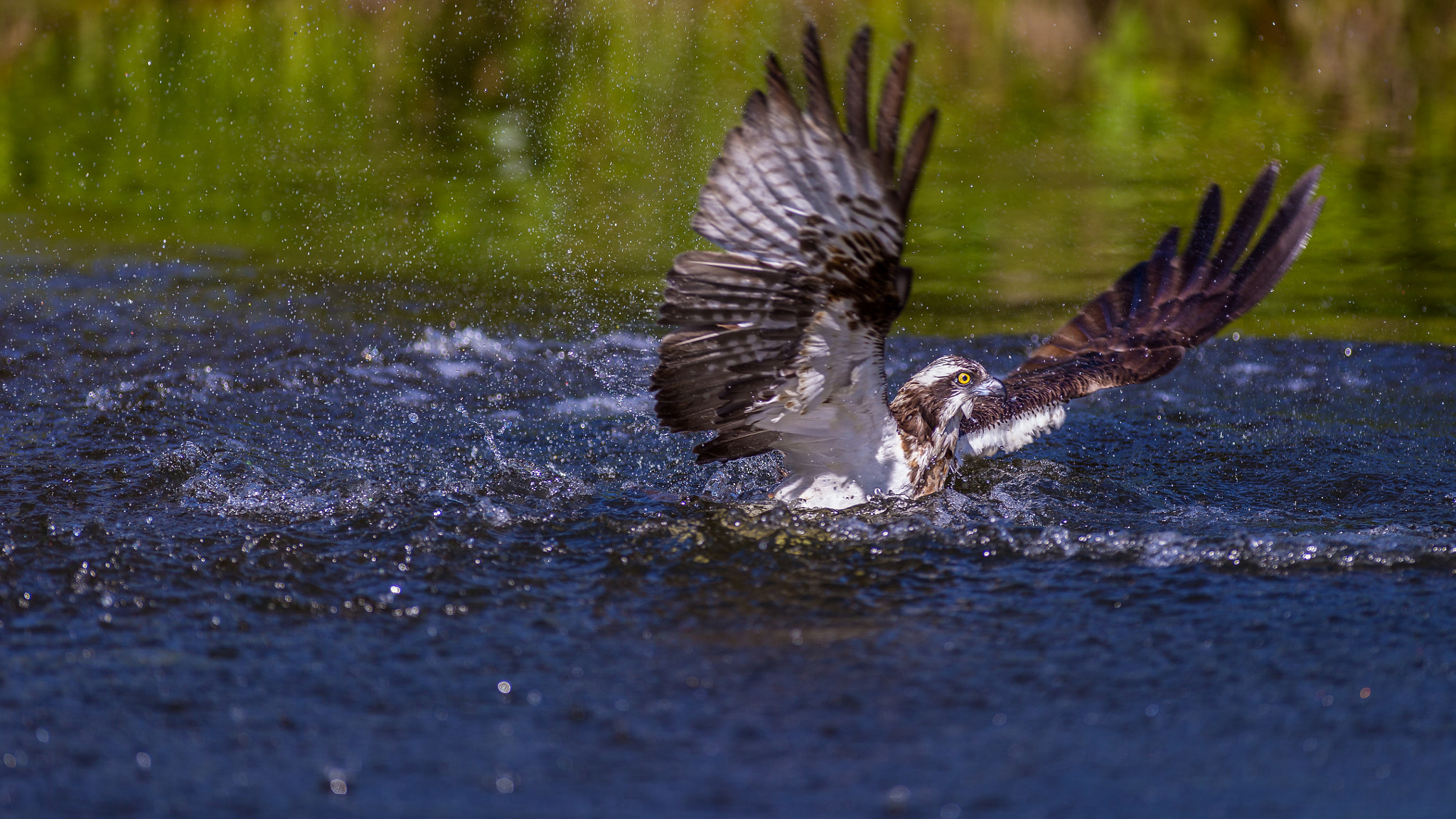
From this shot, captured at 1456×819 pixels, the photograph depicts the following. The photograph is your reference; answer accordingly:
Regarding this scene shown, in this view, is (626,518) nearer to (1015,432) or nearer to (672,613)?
(672,613)

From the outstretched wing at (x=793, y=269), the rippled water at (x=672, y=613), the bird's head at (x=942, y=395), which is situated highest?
the outstretched wing at (x=793, y=269)

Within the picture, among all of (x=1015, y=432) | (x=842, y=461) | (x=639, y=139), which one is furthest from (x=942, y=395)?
(x=639, y=139)

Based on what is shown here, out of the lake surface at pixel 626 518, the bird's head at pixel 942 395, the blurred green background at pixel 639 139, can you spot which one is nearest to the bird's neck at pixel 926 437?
the bird's head at pixel 942 395

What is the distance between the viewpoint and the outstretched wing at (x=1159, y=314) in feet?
19.4

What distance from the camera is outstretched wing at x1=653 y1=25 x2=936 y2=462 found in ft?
12.6

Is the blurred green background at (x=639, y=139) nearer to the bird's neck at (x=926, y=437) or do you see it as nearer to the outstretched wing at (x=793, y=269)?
the bird's neck at (x=926, y=437)

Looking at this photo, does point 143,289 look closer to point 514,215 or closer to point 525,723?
point 514,215

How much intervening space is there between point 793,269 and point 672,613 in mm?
1067

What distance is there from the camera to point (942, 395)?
534 cm

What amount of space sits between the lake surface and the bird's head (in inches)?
11.6

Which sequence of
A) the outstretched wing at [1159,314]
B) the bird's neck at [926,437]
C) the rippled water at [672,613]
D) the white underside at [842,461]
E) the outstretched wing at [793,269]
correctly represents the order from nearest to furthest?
the rippled water at [672,613]
the outstretched wing at [793,269]
the white underside at [842,461]
the bird's neck at [926,437]
the outstretched wing at [1159,314]

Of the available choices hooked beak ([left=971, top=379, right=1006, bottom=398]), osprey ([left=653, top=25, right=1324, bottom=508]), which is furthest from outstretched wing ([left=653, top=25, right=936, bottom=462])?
hooked beak ([left=971, top=379, right=1006, bottom=398])

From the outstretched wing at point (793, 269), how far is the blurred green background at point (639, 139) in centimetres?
311

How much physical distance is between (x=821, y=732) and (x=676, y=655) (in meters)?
0.58
